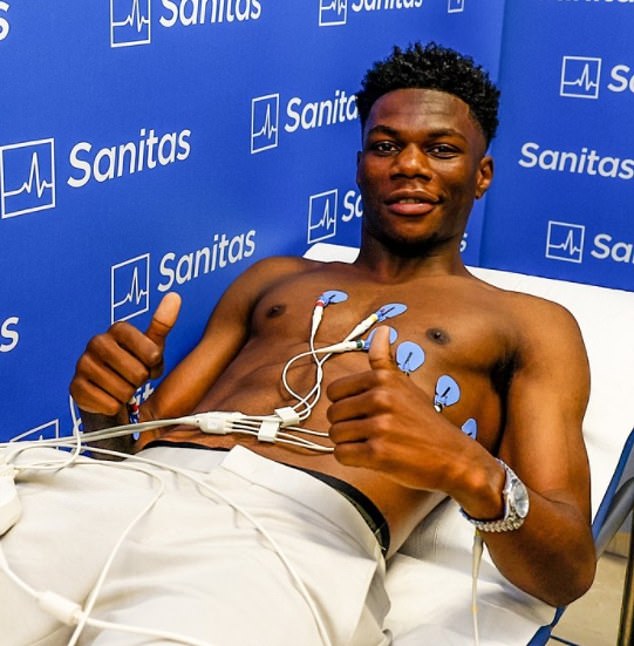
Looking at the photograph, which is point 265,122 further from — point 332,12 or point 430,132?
point 430,132

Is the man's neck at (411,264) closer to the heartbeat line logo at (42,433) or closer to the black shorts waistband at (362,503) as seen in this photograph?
the black shorts waistband at (362,503)

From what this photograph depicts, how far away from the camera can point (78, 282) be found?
5.03 ft

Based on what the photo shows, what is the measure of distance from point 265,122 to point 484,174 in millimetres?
451

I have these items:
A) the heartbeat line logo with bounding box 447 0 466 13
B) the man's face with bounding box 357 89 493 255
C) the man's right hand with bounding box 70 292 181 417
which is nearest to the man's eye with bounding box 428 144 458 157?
the man's face with bounding box 357 89 493 255

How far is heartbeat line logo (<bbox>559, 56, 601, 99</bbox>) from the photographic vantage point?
2.47m

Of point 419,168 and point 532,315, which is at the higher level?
point 419,168

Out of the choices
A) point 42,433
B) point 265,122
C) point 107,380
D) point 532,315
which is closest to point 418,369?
point 532,315

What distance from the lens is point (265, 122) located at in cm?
191

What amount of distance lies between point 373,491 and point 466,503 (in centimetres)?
21

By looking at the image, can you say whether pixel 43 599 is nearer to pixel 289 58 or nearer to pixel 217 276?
pixel 217 276

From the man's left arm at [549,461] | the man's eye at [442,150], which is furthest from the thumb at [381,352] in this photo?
the man's eye at [442,150]

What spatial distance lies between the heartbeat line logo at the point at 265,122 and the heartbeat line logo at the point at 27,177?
0.53 metres

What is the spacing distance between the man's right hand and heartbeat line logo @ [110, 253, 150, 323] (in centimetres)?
33

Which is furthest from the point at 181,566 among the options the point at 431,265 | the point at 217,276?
the point at 217,276
